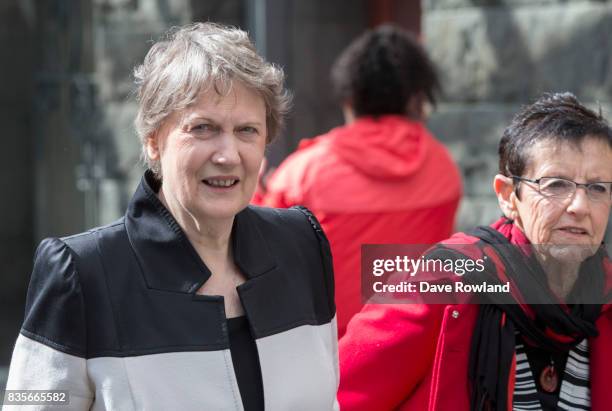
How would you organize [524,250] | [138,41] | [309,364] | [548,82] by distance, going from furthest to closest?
[138,41] < [548,82] < [524,250] < [309,364]

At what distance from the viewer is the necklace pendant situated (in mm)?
2805

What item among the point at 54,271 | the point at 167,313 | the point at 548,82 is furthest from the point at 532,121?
the point at 548,82

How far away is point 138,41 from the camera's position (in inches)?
269

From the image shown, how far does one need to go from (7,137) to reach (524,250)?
21.2 ft

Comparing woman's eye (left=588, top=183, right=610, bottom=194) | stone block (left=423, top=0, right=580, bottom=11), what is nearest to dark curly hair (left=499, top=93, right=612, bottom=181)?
woman's eye (left=588, top=183, right=610, bottom=194)

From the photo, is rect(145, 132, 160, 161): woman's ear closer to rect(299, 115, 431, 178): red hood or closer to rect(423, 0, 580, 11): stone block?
rect(299, 115, 431, 178): red hood

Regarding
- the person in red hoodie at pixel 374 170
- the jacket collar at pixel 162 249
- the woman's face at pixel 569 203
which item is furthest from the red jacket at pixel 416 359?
the person in red hoodie at pixel 374 170

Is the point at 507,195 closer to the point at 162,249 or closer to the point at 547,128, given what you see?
the point at 547,128

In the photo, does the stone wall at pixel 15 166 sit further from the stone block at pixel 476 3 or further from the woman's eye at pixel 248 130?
the woman's eye at pixel 248 130

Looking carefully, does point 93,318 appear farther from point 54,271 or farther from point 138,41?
point 138,41

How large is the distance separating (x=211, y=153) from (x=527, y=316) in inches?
33.1

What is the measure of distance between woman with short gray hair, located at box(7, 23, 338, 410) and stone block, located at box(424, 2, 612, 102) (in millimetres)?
3121

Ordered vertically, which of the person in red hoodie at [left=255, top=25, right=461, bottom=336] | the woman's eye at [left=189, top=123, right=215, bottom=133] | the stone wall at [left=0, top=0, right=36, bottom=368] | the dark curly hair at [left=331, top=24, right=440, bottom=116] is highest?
the woman's eye at [left=189, top=123, right=215, bottom=133]

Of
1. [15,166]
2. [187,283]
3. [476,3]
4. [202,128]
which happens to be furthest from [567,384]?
[15,166]
